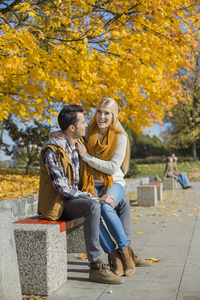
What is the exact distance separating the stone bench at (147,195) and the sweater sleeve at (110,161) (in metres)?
5.91

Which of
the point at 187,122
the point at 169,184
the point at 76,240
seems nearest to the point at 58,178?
the point at 76,240

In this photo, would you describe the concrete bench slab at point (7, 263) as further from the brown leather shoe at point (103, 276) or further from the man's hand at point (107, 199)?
the man's hand at point (107, 199)

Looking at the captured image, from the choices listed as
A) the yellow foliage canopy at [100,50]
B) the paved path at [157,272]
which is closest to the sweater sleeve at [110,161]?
Result: the paved path at [157,272]

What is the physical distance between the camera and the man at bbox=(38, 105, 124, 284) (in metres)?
3.65

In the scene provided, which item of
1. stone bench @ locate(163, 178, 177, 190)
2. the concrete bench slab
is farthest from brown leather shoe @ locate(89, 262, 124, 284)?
stone bench @ locate(163, 178, 177, 190)

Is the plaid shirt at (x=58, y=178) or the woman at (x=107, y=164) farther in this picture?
the woman at (x=107, y=164)

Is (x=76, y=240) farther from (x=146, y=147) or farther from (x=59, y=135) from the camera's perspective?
(x=146, y=147)

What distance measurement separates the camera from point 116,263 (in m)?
3.90

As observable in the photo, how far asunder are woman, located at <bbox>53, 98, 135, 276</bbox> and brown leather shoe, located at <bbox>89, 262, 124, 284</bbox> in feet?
0.81

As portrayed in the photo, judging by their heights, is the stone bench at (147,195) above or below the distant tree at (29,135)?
below

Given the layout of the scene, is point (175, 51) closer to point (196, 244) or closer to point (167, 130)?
point (196, 244)

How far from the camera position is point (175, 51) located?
9.09m

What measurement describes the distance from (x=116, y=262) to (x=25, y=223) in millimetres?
1020

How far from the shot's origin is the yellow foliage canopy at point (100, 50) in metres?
7.52
